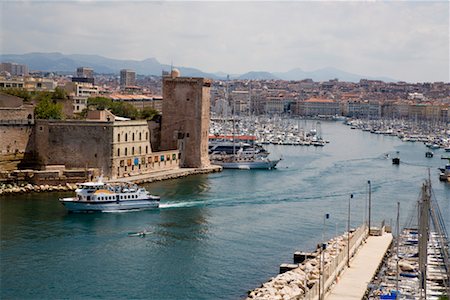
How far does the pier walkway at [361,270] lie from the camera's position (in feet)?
37.6

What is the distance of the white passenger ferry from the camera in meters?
18.1

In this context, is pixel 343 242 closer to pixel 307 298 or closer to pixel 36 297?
pixel 307 298

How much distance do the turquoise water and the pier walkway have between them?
128 centimetres

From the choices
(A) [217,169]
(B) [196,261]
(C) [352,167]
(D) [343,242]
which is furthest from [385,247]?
(C) [352,167]

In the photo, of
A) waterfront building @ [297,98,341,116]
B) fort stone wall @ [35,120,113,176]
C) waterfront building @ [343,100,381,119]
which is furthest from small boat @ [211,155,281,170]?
waterfront building @ [343,100,381,119]

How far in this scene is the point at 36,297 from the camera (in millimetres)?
11633

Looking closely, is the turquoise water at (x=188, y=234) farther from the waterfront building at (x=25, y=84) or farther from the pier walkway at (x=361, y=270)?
the waterfront building at (x=25, y=84)

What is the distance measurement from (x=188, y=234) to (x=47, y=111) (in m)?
11.1

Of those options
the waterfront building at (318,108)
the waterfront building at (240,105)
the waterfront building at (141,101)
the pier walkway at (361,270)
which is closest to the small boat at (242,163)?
the pier walkway at (361,270)

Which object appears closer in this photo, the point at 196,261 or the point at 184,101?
the point at 196,261

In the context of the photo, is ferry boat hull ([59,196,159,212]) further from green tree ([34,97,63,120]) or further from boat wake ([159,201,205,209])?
green tree ([34,97,63,120])

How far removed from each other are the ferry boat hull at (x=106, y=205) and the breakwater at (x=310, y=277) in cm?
559

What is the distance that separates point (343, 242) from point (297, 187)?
9000 millimetres

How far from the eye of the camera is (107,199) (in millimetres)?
18328
